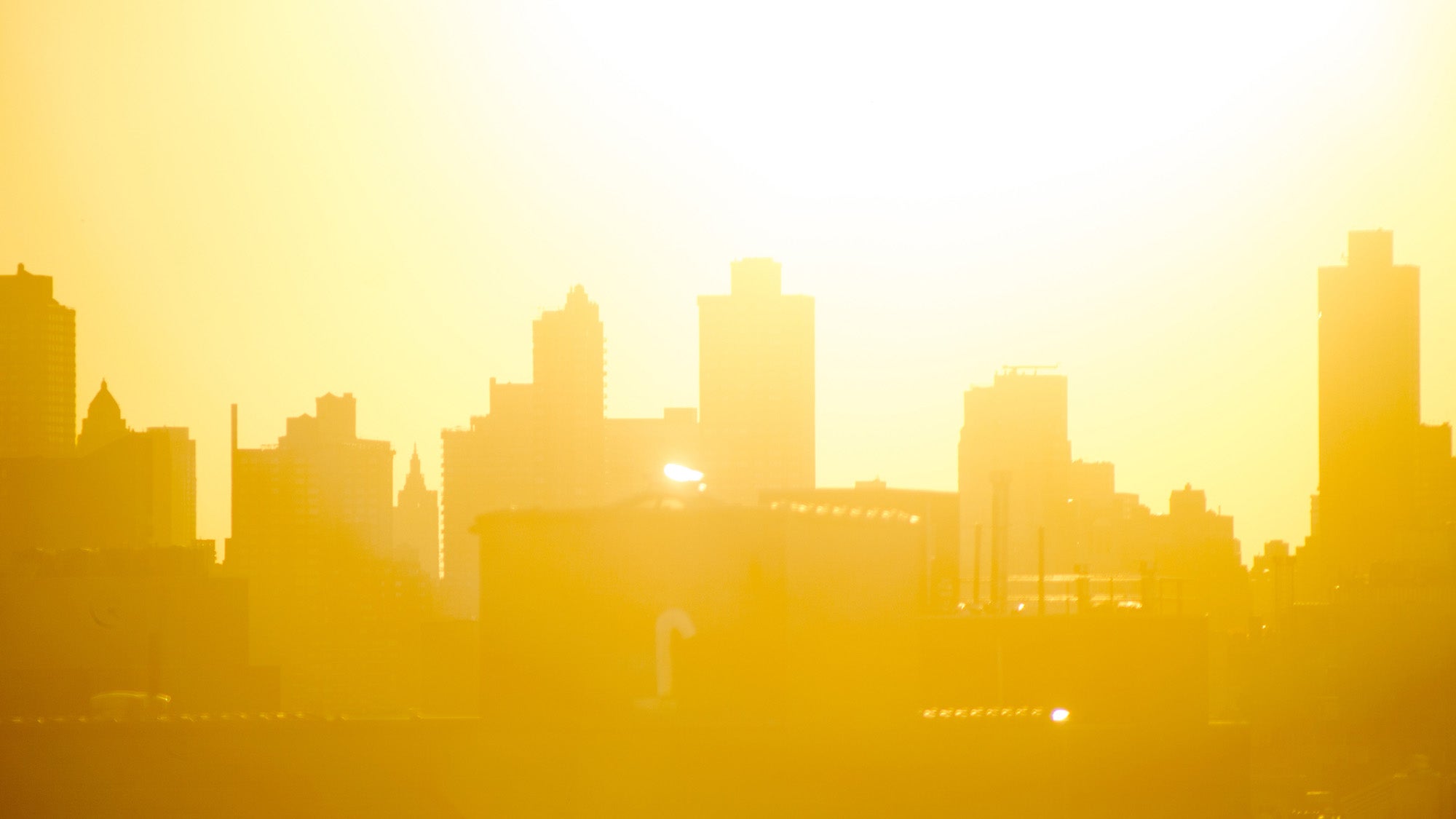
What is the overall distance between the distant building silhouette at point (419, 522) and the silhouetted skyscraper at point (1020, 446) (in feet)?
137

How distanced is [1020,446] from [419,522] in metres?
50.5

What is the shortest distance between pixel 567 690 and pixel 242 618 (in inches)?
1986

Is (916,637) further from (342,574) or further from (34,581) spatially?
(342,574)

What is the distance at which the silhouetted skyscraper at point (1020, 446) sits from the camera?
500 feet

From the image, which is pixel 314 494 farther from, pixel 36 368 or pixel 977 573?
pixel 977 573

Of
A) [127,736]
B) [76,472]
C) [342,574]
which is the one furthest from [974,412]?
[127,736]

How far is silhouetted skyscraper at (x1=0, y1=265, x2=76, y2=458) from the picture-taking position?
493 ft

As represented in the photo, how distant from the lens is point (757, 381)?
514 feet

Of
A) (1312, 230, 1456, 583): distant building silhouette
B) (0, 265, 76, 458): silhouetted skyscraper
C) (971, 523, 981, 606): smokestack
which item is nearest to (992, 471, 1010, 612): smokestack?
(971, 523, 981, 606): smokestack

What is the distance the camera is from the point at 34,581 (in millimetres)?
84250

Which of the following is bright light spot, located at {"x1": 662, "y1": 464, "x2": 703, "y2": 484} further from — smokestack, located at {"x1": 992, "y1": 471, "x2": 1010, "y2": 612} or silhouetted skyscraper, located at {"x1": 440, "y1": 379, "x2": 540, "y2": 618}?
silhouetted skyscraper, located at {"x1": 440, "y1": 379, "x2": 540, "y2": 618}

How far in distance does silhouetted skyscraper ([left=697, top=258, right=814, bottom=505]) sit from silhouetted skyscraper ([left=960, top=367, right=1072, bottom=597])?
45.2 ft

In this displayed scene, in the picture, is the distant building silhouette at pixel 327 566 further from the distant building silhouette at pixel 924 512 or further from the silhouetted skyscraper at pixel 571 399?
the distant building silhouette at pixel 924 512

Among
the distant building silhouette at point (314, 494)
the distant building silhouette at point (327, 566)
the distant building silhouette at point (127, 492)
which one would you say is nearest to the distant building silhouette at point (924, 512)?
the distant building silhouette at point (327, 566)
